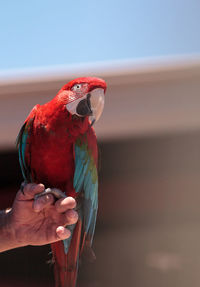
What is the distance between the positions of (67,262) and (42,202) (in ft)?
0.60

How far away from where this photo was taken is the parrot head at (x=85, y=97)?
0.70m

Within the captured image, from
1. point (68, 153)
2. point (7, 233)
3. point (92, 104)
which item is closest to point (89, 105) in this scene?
point (92, 104)

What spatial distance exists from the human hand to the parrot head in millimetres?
183

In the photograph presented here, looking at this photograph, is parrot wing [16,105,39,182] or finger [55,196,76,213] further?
parrot wing [16,105,39,182]

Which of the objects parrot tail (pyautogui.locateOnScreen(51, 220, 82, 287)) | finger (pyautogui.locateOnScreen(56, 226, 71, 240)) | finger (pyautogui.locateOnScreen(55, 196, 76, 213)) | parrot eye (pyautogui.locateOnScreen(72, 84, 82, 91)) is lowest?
parrot tail (pyautogui.locateOnScreen(51, 220, 82, 287))

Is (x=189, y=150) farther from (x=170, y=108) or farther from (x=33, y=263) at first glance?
(x=33, y=263)

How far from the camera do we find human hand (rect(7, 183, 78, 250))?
2.18 ft

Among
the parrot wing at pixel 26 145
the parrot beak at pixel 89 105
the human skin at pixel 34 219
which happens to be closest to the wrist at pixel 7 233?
the human skin at pixel 34 219

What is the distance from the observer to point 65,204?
26.0 inches

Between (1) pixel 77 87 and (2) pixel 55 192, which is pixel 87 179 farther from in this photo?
(1) pixel 77 87

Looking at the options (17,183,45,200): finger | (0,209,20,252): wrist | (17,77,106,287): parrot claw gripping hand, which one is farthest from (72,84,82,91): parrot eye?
(0,209,20,252): wrist

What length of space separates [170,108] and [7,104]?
0.74 m

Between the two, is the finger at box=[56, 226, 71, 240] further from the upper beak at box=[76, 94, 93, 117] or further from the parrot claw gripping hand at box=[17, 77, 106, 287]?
the upper beak at box=[76, 94, 93, 117]

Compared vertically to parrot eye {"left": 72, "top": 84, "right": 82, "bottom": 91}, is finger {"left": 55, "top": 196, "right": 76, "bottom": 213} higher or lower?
lower
